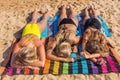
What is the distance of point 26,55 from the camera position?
5613mm

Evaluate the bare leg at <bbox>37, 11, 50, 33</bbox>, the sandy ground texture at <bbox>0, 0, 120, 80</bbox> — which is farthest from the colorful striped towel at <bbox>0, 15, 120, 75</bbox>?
the bare leg at <bbox>37, 11, 50, 33</bbox>

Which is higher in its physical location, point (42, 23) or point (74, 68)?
point (42, 23)

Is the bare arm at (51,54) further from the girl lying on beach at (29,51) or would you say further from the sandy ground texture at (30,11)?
the sandy ground texture at (30,11)

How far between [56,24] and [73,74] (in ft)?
8.06

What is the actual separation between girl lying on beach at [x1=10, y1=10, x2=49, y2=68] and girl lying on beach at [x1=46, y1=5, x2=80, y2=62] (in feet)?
0.84

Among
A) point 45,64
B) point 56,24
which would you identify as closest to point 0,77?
point 45,64

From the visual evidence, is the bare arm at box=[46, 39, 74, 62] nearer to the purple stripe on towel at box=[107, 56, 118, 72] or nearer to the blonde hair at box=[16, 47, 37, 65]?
the blonde hair at box=[16, 47, 37, 65]

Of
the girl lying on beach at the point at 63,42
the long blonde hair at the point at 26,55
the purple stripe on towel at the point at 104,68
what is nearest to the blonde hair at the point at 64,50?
the girl lying on beach at the point at 63,42

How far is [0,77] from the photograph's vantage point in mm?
5824

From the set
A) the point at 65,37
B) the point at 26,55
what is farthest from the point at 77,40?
the point at 26,55

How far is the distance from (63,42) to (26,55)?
106cm

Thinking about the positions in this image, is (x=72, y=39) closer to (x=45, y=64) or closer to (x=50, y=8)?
(x=45, y=64)

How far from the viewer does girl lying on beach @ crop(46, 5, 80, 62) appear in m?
6.06

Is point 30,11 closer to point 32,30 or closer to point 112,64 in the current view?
point 32,30
